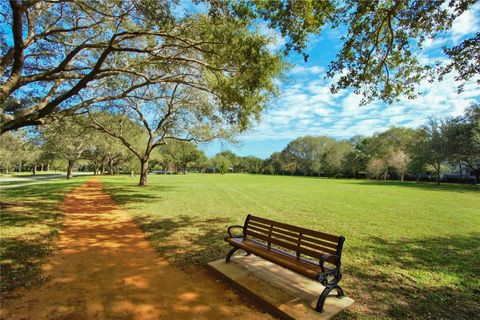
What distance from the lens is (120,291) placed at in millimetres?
4238

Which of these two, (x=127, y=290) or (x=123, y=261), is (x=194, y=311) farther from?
(x=123, y=261)

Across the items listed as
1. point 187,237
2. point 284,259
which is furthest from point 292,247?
point 187,237

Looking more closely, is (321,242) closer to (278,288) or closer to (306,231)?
(306,231)

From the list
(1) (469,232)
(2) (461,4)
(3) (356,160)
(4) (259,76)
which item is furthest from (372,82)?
(3) (356,160)

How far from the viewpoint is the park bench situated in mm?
3831

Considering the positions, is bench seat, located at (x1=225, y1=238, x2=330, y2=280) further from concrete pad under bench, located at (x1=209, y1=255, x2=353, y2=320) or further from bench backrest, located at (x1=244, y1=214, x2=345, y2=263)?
concrete pad under bench, located at (x1=209, y1=255, x2=353, y2=320)

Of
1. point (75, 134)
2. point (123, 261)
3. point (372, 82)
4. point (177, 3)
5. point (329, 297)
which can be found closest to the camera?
point (329, 297)

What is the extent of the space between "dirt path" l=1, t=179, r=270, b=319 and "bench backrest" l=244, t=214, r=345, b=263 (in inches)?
48.8

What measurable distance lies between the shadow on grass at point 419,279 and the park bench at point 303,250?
720 mm

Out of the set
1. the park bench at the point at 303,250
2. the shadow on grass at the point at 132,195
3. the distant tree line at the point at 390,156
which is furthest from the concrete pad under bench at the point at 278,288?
the distant tree line at the point at 390,156

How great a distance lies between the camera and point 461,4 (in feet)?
19.1

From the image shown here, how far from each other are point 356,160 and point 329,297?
227 ft

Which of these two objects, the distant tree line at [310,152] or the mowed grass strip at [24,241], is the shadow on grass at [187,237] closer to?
the mowed grass strip at [24,241]

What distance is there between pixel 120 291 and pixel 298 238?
3160 mm
